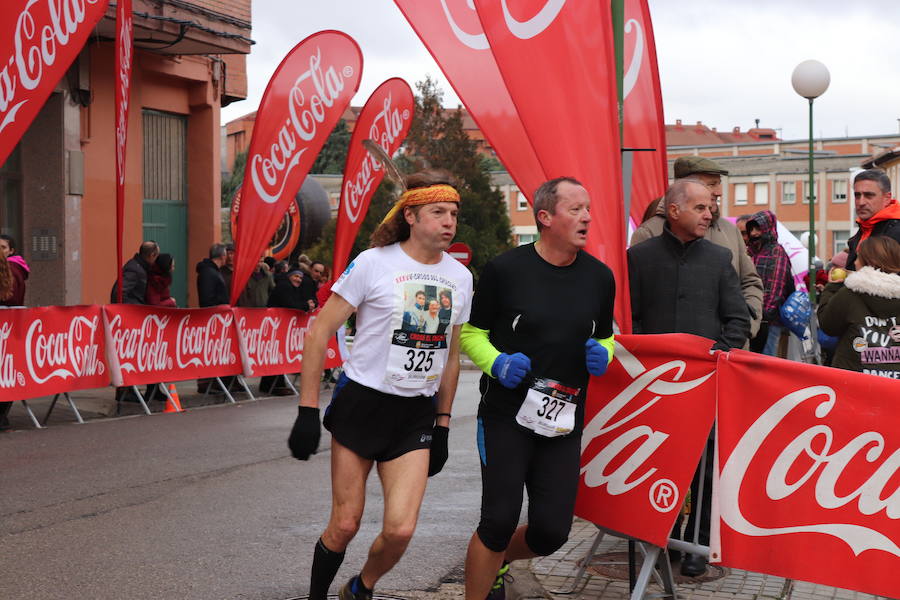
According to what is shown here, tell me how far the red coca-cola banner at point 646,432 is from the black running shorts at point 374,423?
939 millimetres

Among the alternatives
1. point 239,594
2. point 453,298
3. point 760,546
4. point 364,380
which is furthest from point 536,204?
point 239,594

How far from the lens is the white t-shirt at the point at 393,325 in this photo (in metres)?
4.84

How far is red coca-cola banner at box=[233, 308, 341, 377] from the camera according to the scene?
15.2 metres

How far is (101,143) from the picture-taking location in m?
19.5

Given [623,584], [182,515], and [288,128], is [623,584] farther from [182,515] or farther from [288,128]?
[288,128]

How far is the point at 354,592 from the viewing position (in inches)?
194

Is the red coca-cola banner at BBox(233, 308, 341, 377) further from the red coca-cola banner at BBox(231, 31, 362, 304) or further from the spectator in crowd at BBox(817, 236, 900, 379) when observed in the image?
the spectator in crowd at BBox(817, 236, 900, 379)

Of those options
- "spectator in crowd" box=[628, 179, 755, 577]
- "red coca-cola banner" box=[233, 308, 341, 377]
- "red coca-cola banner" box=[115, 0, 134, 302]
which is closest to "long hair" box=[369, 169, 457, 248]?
"spectator in crowd" box=[628, 179, 755, 577]

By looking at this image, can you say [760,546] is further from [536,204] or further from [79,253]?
[79,253]

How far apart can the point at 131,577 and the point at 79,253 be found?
13.9 m

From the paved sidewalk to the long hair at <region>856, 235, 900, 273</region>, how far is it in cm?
183

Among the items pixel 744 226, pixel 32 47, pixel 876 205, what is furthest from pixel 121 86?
pixel 876 205

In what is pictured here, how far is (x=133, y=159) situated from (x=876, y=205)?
15594 millimetres

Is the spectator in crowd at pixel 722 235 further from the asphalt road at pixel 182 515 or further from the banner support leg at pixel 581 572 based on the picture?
the asphalt road at pixel 182 515
